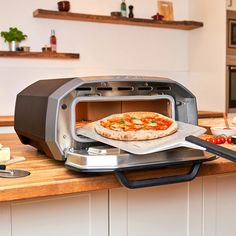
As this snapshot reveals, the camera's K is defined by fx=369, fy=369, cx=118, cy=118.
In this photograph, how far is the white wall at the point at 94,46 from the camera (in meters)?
3.31

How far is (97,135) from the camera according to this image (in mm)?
913

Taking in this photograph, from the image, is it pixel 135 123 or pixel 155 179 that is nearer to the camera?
pixel 155 179

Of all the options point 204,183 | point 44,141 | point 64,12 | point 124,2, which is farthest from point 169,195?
point 124,2

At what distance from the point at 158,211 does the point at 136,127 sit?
32cm

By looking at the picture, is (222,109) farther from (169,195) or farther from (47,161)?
(47,161)

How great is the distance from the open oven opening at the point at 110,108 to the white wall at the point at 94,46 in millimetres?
2310

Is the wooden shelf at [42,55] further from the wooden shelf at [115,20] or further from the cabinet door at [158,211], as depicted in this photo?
the cabinet door at [158,211]

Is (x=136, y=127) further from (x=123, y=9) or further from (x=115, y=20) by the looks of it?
(x=123, y=9)

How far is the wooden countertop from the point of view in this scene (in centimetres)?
73

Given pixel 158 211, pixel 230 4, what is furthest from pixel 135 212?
pixel 230 4

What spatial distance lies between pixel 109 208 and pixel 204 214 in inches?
13.3

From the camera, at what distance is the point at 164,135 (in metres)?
0.88

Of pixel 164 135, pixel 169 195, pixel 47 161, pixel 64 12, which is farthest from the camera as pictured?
pixel 64 12

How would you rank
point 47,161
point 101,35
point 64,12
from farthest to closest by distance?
point 101,35
point 64,12
point 47,161
